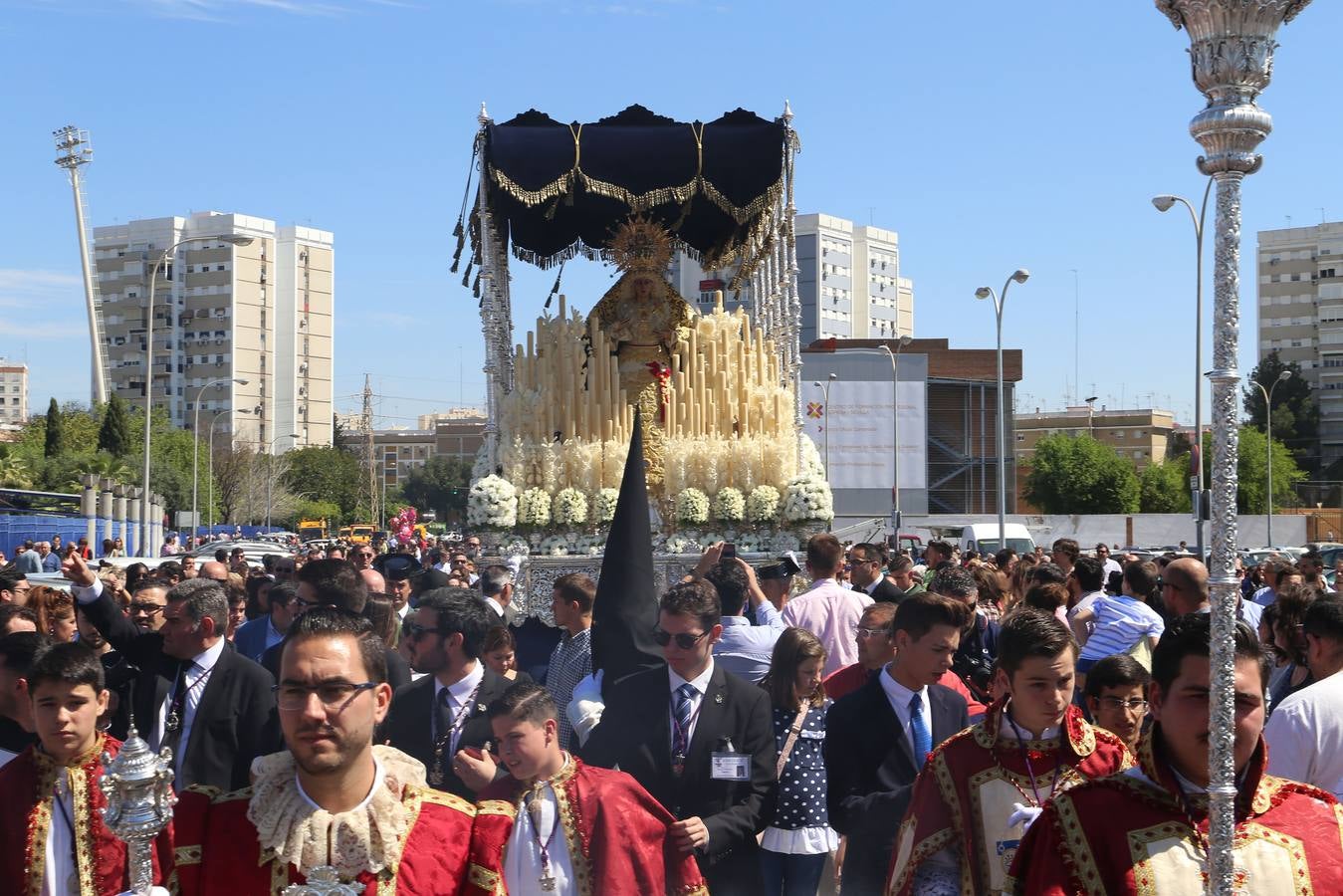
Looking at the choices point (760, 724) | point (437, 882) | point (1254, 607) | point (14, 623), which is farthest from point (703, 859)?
point (1254, 607)

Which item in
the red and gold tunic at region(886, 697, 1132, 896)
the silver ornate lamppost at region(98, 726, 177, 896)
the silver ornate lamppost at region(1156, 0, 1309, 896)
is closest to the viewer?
the silver ornate lamppost at region(1156, 0, 1309, 896)

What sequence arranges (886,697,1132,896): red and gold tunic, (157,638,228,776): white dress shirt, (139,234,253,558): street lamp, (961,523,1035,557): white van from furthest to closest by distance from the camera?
1. (961,523,1035,557): white van
2. (139,234,253,558): street lamp
3. (157,638,228,776): white dress shirt
4. (886,697,1132,896): red and gold tunic

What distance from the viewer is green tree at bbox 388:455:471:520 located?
11306 centimetres

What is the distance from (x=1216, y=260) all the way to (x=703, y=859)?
11.1 feet

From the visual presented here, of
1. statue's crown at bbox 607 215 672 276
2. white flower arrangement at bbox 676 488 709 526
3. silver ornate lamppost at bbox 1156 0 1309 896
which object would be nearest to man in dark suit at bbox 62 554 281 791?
silver ornate lamppost at bbox 1156 0 1309 896

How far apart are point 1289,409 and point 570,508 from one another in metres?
76.1

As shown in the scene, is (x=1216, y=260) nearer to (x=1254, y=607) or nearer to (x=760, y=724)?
(x=760, y=724)

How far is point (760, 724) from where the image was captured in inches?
226

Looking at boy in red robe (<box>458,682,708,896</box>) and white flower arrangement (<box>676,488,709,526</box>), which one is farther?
white flower arrangement (<box>676,488,709,526</box>)

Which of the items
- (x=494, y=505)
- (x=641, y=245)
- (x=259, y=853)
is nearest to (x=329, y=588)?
(x=259, y=853)

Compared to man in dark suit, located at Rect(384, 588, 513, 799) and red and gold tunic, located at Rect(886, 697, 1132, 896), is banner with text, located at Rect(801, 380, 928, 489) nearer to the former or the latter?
man in dark suit, located at Rect(384, 588, 513, 799)

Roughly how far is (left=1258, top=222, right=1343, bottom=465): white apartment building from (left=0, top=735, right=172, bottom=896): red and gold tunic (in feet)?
Result: 335

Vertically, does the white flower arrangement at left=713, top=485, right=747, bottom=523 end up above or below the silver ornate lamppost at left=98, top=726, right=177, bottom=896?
above

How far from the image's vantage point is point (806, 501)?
18.1 metres
